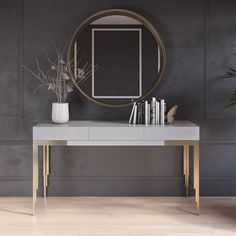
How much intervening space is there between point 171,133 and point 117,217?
85 cm

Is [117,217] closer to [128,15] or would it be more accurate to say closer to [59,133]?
[59,133]

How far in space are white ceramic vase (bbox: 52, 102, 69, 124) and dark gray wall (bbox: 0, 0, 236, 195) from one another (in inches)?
14.2

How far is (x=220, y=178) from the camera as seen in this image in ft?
15.1

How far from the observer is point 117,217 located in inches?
151

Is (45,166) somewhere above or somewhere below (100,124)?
below

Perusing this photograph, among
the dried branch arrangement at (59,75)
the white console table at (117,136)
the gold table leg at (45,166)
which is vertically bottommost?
the gold table leg at (45,166)

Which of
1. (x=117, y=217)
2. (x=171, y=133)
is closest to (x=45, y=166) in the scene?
(x=117, y=217)

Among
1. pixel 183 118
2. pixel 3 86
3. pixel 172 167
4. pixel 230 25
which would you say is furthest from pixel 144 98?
pixel 3 86

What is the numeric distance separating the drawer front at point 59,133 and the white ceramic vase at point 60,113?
0.86 feet

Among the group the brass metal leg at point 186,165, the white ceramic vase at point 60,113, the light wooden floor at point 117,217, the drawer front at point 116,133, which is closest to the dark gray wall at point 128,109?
the brass metal leg at point 186,165

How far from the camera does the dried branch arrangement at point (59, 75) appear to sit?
14.6 ft

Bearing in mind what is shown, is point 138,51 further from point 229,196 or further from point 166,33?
point 229,196

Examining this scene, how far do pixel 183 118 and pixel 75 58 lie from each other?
123 centimetres

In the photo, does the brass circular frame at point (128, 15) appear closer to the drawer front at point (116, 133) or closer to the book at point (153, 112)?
the book at point (153, 112)
